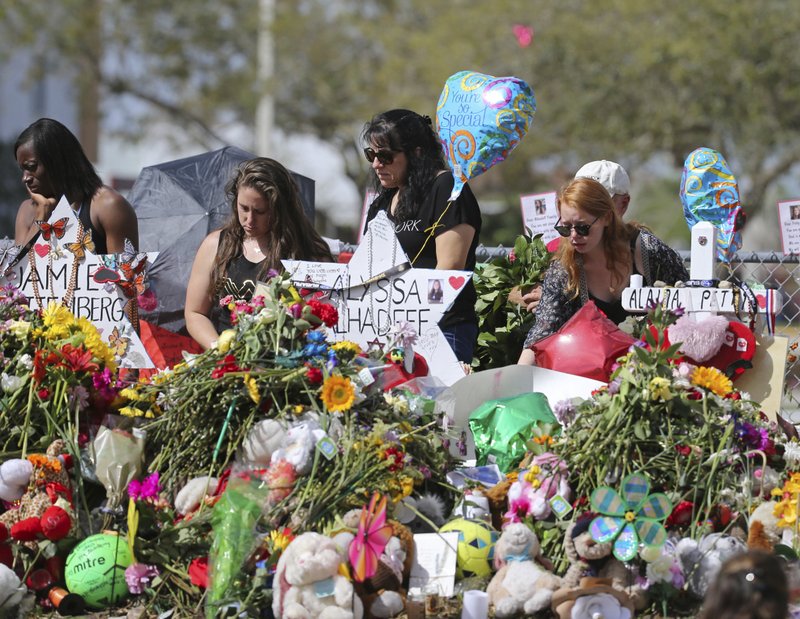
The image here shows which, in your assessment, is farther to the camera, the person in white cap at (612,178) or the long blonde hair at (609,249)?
the person in white cap at (612,178)

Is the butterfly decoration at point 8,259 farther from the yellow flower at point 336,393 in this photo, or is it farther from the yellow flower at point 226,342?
the yellow flower at point 336,393

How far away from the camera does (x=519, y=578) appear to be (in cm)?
351

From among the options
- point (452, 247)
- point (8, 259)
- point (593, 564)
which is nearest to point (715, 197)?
point (452, 247)

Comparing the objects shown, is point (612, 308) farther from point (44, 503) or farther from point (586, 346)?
point (44, 503)

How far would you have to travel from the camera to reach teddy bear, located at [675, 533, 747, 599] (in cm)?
348

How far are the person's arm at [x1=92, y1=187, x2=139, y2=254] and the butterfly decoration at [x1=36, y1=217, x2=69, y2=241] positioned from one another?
194mm

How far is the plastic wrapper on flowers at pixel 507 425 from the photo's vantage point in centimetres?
417

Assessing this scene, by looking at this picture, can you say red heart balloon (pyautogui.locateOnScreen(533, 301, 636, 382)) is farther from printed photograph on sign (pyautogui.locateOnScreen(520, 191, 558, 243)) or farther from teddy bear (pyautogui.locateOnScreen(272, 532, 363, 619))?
printed photograph on sign (pyautogui.locateOnScreen(520, 191, 558, 243))

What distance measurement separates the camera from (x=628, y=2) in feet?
62.1

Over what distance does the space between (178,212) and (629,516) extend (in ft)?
12.0

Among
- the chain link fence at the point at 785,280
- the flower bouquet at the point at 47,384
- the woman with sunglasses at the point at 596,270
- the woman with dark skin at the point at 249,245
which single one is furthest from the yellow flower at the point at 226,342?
the chain link fence at the point at 785,280

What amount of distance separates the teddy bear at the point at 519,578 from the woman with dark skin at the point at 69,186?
239 centimetres

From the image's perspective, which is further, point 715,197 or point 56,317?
point 715,197

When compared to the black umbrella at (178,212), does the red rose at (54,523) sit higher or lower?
lower
